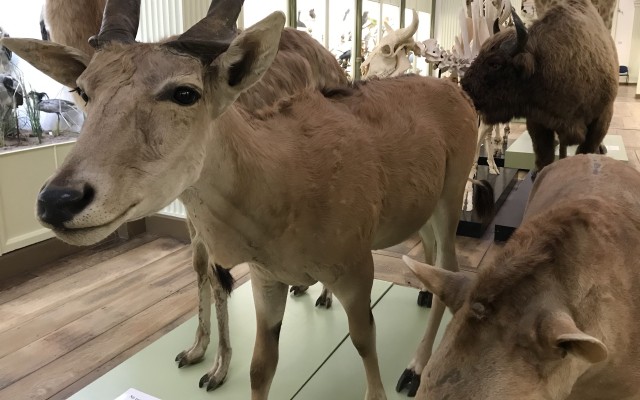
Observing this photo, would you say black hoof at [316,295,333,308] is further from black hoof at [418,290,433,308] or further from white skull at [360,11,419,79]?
white skull at [360,11,419,79]

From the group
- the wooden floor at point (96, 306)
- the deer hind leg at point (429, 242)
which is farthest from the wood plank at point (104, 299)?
the deer hind leg at point (429, 242)

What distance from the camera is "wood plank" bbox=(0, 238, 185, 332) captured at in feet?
10.8

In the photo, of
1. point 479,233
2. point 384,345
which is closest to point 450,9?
point 479,233

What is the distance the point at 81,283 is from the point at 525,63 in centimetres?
290

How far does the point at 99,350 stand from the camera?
2.91 metres

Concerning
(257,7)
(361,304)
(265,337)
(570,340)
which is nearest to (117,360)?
(265,337)

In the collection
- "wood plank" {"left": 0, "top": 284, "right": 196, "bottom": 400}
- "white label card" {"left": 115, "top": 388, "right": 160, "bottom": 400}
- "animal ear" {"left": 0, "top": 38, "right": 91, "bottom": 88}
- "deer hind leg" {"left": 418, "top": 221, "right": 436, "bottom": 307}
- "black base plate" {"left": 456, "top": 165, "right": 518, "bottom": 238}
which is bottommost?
"wood plank" {"left": 0, "top": 284, "right": 196, "bottom": 400}

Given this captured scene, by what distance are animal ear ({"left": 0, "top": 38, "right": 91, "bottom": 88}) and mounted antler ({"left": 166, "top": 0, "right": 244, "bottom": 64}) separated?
0.94 feet

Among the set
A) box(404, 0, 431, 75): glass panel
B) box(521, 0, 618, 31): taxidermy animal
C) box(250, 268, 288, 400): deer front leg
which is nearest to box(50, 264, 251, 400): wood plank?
box(250, 268, 288, 400): deer front leg

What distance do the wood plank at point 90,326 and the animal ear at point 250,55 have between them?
2.09 metres

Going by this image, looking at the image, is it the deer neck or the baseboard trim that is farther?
the baseboard trim

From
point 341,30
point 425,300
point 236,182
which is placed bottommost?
point 425,300

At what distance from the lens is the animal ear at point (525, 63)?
2748 millimetres

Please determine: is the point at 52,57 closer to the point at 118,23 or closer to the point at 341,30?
the point at 118,23
